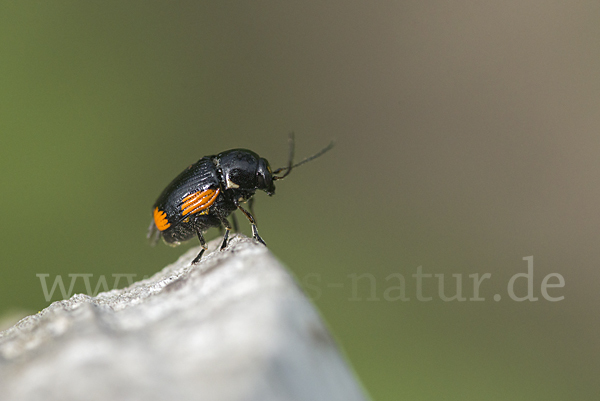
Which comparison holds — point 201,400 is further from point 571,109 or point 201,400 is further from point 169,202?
point 571,109

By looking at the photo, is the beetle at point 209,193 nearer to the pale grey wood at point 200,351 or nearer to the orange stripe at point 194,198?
the orange stripe at point 194,198

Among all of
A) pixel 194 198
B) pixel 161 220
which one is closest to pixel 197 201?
pixel 194 198

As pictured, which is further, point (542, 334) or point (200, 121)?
point (200, 121)

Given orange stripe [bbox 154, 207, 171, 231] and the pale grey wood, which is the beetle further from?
the pale grey wood

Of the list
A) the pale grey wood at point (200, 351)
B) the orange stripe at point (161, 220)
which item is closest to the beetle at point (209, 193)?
the orange stripe at point (161, 220)

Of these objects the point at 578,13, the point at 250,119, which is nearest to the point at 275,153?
the point at 250,119

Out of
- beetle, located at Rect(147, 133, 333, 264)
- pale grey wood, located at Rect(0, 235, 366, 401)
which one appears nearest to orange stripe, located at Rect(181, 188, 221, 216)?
beetle, located at Rect(147, 133, 333, 264)

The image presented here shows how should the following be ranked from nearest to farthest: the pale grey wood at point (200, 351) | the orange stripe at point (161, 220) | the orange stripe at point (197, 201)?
1. the pale grey wood at point (200, 351)
2. the orange stripe at point (197, 201)
3. the orange stripe at point (161, 220)

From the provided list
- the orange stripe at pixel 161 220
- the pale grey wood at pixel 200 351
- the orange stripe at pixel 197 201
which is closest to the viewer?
the pale grey wood at pixel 200 351
